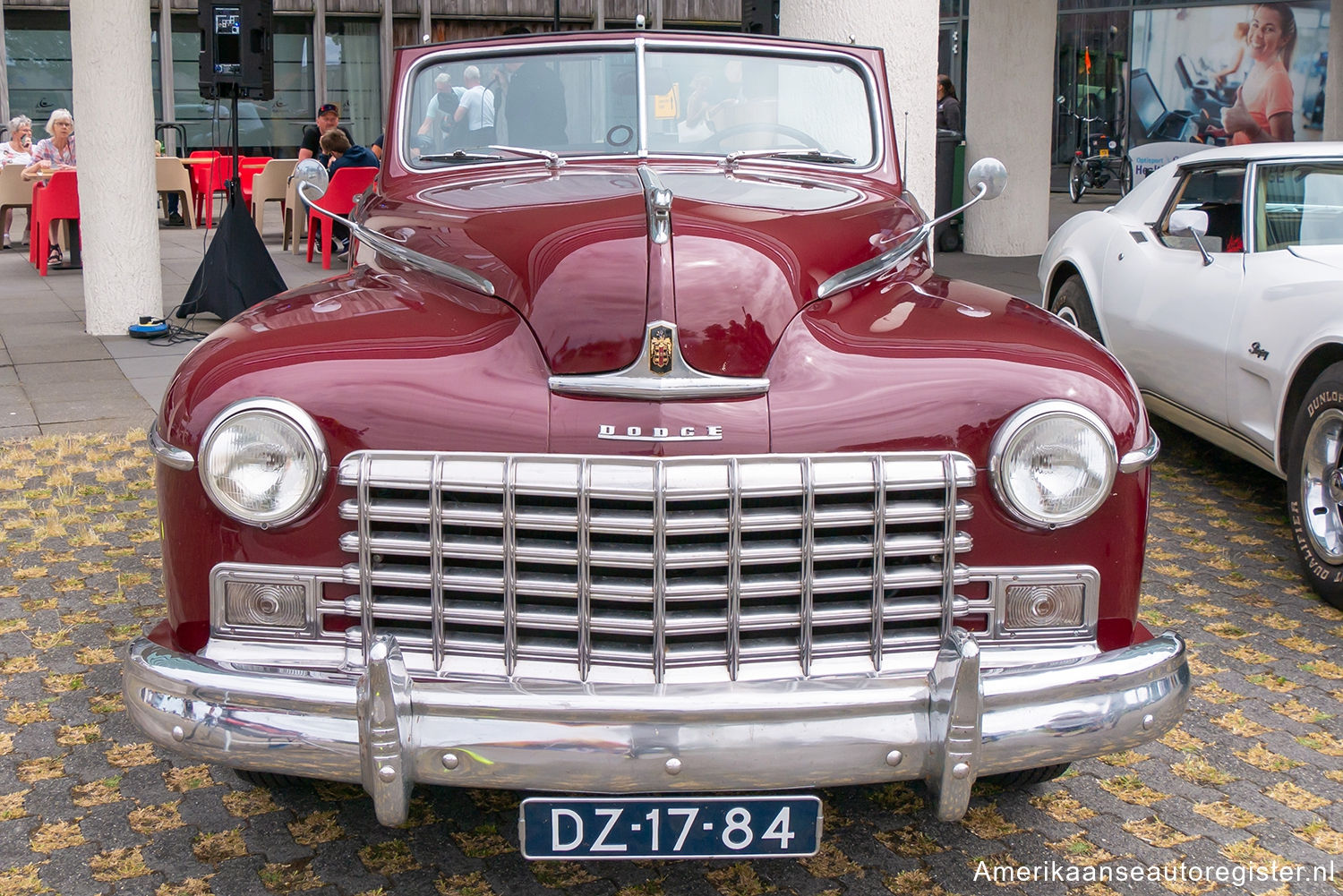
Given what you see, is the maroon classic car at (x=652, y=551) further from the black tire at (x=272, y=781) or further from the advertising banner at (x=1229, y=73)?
the advertising banner at (x=1229, y=73)

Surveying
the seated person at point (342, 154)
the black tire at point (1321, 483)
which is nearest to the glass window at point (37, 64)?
the seated person at point (342, 154)

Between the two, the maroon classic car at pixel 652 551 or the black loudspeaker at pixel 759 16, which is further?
the black loudspeaker at pixel 759 16

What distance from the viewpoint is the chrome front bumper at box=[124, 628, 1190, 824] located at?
7.69ft

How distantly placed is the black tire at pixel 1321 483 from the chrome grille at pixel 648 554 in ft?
8.24

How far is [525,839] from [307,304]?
1385 mm

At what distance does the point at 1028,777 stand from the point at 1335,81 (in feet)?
52.8

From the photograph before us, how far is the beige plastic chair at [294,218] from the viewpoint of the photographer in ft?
46.3

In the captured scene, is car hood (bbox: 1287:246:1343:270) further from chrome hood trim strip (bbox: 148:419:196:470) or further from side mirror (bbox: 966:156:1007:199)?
chrome hood trim strip (bbox: 148:419:196:470)

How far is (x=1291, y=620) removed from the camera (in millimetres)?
4551

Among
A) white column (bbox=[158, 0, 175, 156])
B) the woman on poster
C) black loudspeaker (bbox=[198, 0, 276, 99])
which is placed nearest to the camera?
black loudspeaker (bbox=[198, 0, 276, 99])

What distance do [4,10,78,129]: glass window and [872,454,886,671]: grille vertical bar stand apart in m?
20.2

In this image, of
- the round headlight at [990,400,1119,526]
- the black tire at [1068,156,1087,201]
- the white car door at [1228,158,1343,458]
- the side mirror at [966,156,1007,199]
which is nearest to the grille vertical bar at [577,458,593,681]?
the round headlight at [990,400,1119,526]

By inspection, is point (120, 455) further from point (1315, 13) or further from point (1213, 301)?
point (1315, 13)

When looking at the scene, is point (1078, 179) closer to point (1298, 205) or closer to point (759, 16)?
point (759, 16)
